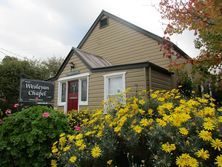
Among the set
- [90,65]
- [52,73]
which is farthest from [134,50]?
[52,73]

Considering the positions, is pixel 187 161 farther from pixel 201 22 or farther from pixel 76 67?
pixel 76 67

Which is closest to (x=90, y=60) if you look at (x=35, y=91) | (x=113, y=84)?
(x=113, y=84)

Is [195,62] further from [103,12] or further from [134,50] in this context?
[103,12]

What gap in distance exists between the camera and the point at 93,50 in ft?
53.9

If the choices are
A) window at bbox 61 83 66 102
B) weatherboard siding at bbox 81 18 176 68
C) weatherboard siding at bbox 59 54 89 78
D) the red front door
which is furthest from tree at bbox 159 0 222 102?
window at bbox 61 83 66 102

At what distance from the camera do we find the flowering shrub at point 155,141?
7.20 feet

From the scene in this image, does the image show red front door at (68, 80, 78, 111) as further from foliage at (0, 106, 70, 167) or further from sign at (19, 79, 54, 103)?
foliage at (0, 106, 70, 167)

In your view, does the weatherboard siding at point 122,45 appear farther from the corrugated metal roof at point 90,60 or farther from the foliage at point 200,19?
the foliage at point 200,19

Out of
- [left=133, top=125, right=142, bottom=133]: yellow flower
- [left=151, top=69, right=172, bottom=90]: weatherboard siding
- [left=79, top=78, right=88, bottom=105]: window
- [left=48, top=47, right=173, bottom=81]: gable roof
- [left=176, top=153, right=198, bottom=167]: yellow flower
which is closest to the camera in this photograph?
[left=176, top=153, right=198, bottom=167]: yellow flower

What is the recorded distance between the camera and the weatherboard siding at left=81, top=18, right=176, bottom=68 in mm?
13070

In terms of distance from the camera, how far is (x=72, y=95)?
42.9 ft

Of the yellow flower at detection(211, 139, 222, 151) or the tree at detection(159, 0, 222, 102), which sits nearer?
the yellow flower at detection(211, 139, 222, 151)

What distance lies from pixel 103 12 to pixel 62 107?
6.98 m

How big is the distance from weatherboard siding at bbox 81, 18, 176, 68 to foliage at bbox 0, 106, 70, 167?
9.12m
